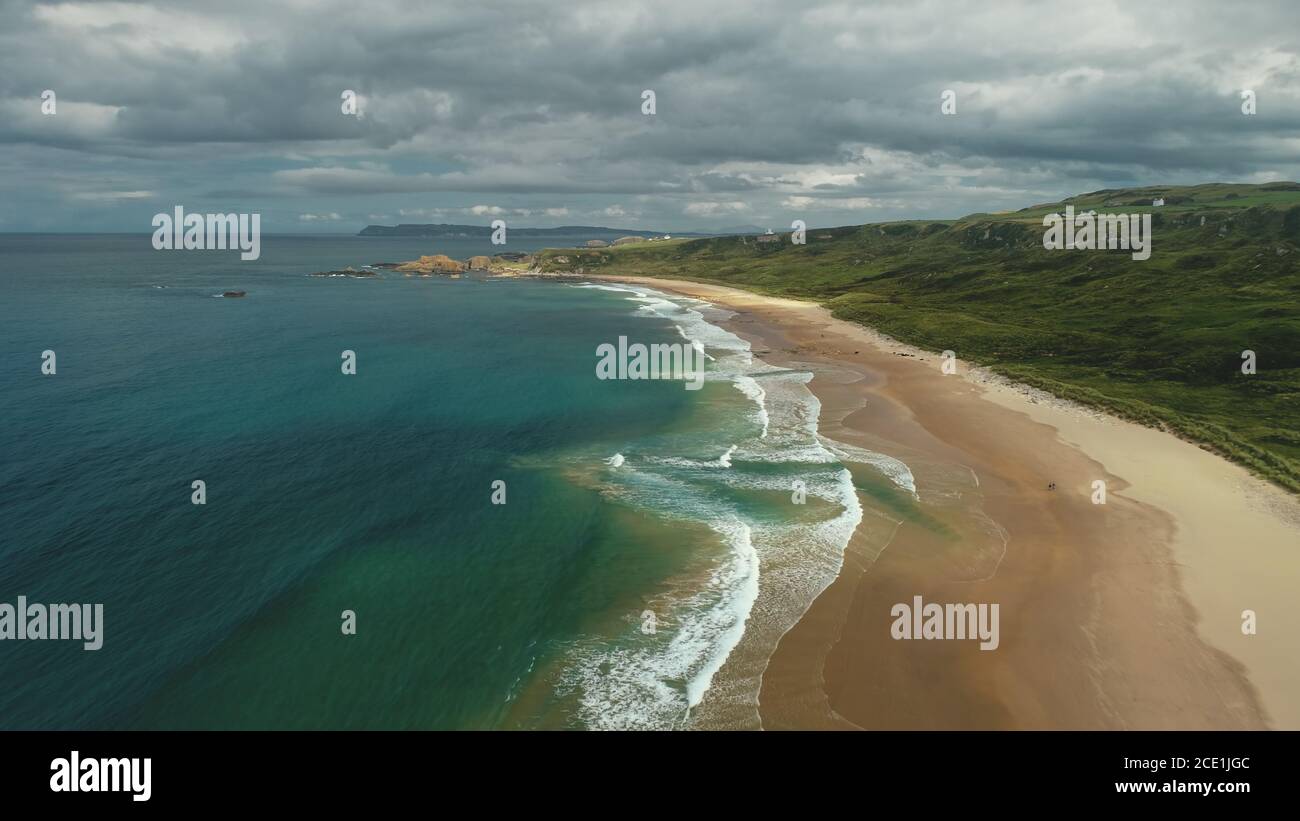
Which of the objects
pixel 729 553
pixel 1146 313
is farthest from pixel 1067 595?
pixel 1146 313

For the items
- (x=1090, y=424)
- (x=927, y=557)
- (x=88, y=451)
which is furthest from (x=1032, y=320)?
(x=88, y=451)

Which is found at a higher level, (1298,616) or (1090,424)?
(1090,424)

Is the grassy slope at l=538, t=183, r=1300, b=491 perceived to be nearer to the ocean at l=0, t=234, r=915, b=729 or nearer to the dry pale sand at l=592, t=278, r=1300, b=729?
the dry pale sand at l=592, t=278, r=1300, b=729

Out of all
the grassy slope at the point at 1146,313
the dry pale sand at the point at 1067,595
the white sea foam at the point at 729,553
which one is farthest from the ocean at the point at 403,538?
the grassy slope at the point at 1146,313

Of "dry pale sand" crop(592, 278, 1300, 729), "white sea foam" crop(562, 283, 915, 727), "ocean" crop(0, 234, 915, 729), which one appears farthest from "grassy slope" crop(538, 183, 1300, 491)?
"ocean" crop(0, 234, 915, 729)

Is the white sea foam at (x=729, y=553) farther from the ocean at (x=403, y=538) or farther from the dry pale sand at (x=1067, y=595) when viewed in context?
the dry pale sand at (x=1067, y=595)

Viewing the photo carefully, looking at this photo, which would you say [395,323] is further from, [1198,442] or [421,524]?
[1198,442]
